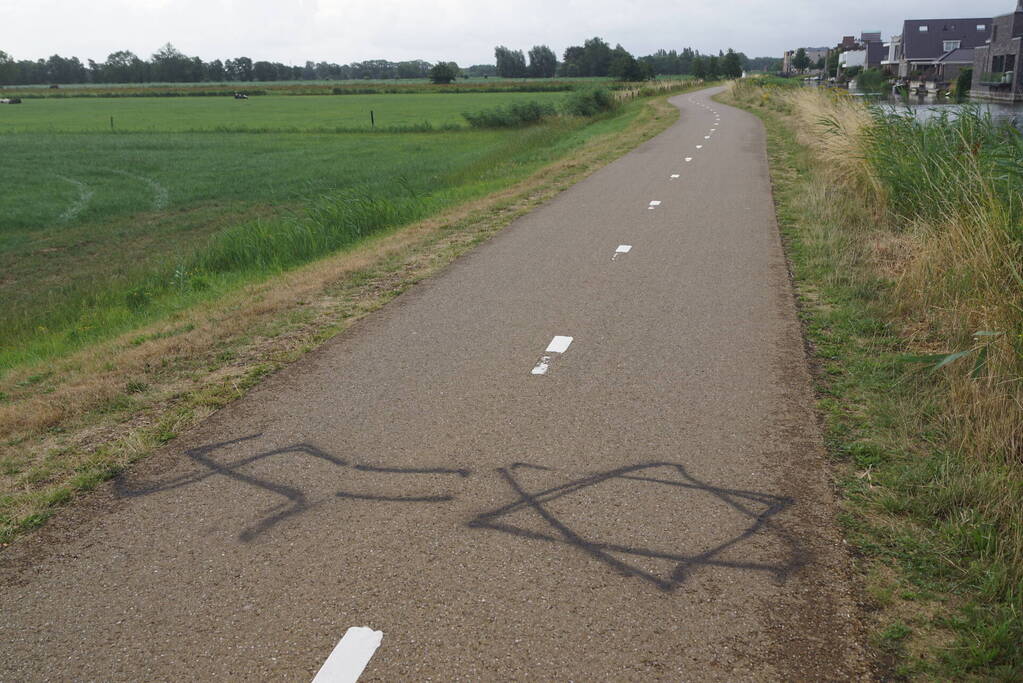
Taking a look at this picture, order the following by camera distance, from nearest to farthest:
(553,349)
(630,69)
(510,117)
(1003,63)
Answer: (553,349) → (510,117) → (1003,63) → (630,69)

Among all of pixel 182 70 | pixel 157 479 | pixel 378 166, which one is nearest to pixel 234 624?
pixel 157 479

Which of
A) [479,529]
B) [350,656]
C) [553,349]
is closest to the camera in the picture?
[350,656]

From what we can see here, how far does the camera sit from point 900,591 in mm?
3549

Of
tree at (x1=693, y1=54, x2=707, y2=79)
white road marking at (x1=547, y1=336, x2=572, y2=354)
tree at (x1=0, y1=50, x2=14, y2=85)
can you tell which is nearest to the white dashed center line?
white road marking at (x1=547, y1=336, x2=572, y2=354)

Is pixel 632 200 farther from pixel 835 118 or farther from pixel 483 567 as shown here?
pixel 483 567

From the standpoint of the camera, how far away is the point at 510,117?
155 feet

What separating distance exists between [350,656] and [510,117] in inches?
1815

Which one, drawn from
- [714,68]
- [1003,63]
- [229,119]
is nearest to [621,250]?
[229,119]

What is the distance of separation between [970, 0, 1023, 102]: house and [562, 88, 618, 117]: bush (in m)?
30.4

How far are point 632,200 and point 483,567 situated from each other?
39.8ft

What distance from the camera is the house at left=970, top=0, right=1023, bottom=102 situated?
61.3 metres

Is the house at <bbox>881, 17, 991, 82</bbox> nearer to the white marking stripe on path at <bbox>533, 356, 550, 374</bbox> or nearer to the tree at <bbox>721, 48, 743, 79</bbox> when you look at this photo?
the tree at <bbox>721, 48, 743, 79</bbox>

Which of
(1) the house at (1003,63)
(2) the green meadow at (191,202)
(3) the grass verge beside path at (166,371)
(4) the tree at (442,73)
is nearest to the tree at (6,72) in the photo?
(4) the tree at (442,73)

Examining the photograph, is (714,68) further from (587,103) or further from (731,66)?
(587,103)
